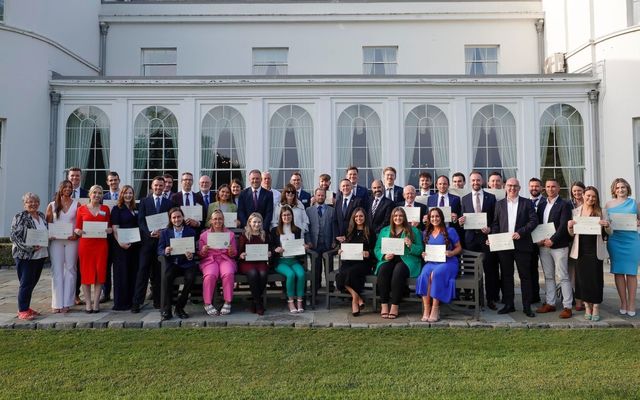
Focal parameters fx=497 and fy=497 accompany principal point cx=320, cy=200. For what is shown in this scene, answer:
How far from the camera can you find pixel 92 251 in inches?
281

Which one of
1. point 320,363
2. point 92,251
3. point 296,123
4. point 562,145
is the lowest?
point 320,363

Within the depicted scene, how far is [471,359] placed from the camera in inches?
201

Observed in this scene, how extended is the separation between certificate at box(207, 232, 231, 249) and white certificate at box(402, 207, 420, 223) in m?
2.62

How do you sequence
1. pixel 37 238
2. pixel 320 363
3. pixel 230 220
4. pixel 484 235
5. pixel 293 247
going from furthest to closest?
1. pixel 230 220
2. pixel 484 235
3. pixel 293 247
4. pixel 37 238
5. pixel 320 363

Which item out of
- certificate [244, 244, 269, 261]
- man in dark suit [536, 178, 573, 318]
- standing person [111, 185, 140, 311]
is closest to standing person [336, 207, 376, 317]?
certificate [244, 244, 269, 261]

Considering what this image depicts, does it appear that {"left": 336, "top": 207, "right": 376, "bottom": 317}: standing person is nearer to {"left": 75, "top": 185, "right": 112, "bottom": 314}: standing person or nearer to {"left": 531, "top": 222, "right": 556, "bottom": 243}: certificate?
{"left": 531, "top": 222, "right": 556, "bottom": 243}: certificate

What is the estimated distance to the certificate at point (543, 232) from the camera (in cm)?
700

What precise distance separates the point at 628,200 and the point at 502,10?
12.7m

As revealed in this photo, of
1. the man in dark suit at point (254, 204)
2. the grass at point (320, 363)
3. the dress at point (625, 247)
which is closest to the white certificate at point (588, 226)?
the dress at point (625, 247)

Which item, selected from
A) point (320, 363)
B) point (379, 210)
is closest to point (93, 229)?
point (320, 363)

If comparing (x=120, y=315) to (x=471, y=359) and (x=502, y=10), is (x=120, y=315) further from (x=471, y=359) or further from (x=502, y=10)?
(x=502, y=10)

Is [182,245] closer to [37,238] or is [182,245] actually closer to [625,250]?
[37,238]

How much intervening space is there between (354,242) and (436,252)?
46.7 inches

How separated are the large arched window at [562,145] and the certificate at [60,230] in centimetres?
1124
